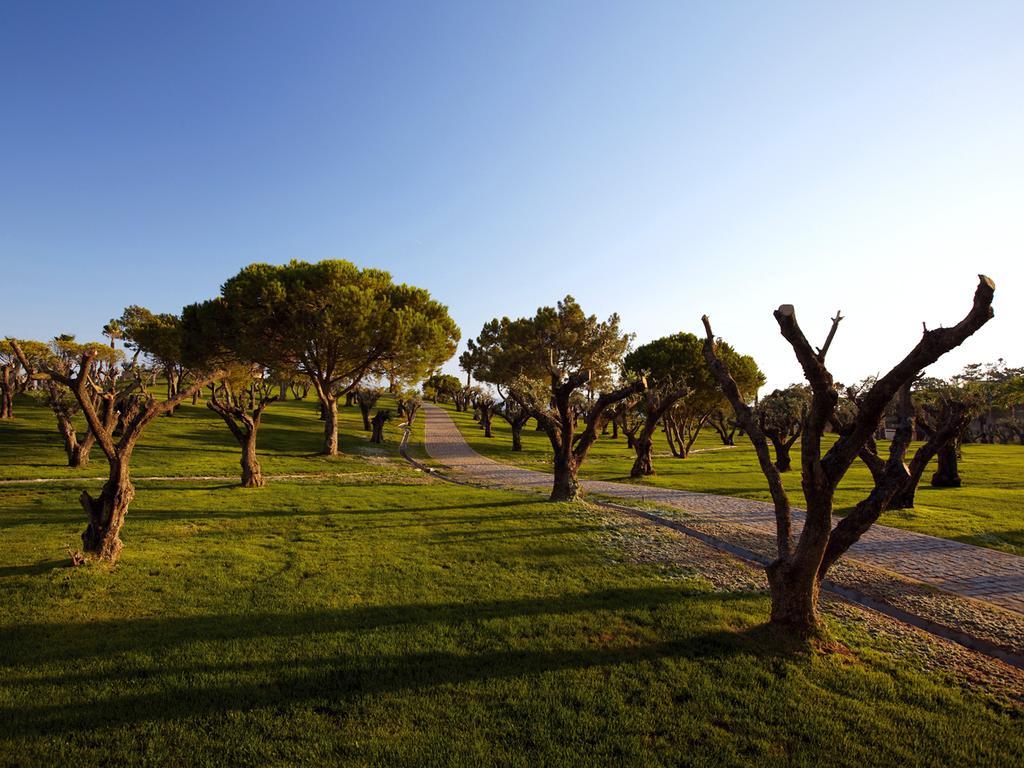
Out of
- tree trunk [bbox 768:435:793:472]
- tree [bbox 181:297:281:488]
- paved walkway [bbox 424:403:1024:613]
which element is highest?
tree [bbox 181:297:281:488]

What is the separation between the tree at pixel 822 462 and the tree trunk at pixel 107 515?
44.1ft

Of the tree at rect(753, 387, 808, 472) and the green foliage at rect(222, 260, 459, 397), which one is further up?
the green foliage at rect(222, 260, 459, 397)

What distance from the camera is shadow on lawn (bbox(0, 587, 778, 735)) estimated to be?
602cm

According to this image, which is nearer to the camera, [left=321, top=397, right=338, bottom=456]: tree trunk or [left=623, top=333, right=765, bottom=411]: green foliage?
[left=321, top=397, right=338, bottom=456]: tree trunk

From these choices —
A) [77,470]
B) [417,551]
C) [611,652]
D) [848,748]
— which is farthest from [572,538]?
[77,470]

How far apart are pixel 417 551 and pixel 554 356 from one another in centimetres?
4065

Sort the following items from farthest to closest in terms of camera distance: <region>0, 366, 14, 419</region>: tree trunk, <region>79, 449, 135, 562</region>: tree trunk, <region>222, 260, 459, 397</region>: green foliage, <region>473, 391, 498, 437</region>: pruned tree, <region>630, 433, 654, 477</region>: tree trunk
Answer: <region>473, 391, 498, 437</region>: pruned tree
<region>0, 366, 14, 419</region>: tree trunk
<region>222, 260, 459, 397</region>: green foliage
<region>630, 433, 654, 477</region>: tree trunk
<region>79, 449, 135, 562</region>: tree trunk

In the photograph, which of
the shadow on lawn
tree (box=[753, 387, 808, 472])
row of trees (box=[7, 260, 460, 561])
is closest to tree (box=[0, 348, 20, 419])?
row of trees (box=[7, 260, 460, 561])

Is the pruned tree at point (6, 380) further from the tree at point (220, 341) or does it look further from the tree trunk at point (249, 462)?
the tree trunk at point (249, 462)

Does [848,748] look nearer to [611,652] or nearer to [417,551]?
[611,652]

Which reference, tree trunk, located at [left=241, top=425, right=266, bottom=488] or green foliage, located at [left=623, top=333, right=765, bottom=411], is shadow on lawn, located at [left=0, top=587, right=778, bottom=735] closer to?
tree trunk, located at [left=241, top=425, right=266, bottom=488]

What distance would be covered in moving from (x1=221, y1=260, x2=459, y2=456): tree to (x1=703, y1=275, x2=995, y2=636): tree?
29457 millimetres

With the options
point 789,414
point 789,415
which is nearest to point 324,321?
point 789,415

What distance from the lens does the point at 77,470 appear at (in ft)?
80.4
